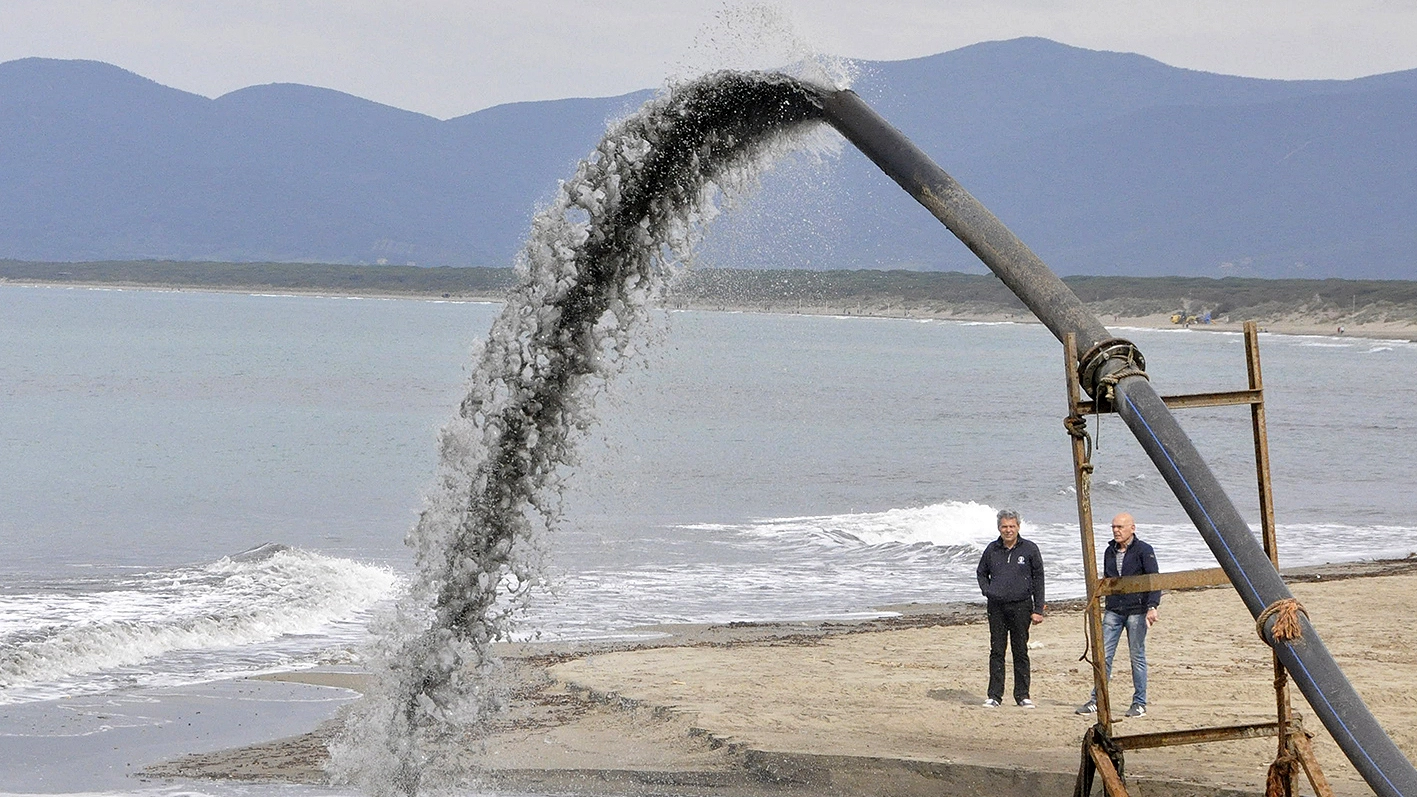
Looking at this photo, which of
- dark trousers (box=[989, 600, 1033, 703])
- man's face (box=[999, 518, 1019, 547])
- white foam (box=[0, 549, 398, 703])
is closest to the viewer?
man's face (box=[999, 518, 1019, 547])

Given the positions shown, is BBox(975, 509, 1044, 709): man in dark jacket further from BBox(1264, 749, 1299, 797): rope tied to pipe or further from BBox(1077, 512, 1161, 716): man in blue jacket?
BBox(1264, 749, 1299, 797): rope tied to pipe

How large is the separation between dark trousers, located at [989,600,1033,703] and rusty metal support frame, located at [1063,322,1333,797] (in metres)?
4.65

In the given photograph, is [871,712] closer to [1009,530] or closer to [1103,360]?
[1009,530]

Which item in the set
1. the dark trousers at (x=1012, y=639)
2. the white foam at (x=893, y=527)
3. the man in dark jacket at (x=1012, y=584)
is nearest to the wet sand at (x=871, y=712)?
the dark trousers at (x=1012, y=639)

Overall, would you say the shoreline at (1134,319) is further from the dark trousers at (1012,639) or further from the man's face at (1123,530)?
the man's face at (1123,530)

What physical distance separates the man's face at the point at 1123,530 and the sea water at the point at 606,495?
9.08 ft

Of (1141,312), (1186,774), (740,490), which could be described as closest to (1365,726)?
(1186,774)

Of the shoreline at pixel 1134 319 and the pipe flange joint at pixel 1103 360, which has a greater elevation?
the pipe flange joint at pixel 1103 360

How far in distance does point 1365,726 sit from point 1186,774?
16.9 ft

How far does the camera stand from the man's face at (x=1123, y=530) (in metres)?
10.4

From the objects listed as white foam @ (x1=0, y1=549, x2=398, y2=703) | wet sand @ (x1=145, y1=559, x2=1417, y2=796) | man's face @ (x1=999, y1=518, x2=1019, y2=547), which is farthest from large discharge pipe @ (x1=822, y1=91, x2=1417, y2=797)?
white foam @ (x1=0, y1=549, x2=398, y2=703)

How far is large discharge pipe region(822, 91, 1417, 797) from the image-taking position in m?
4.45

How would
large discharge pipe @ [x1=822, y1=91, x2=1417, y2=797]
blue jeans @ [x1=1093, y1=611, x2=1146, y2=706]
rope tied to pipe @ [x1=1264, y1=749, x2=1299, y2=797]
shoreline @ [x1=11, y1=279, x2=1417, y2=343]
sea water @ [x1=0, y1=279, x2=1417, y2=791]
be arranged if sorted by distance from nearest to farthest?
large discharge pipe @ [x1=822, y1=91, x2=1417, y2=797] < rope tied to pipe @ [x1=1264, y1=749, x2=1299, y2=797] < blue jeans @ [x1=1093, y1=611, x2=1146, y2=706] < sea water @ [x1=0, y1=279, x2=1417, y2=791] < shoreline @ [x1=11, y1=279, x2=1417, y2=343]

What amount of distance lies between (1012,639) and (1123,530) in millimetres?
1328
